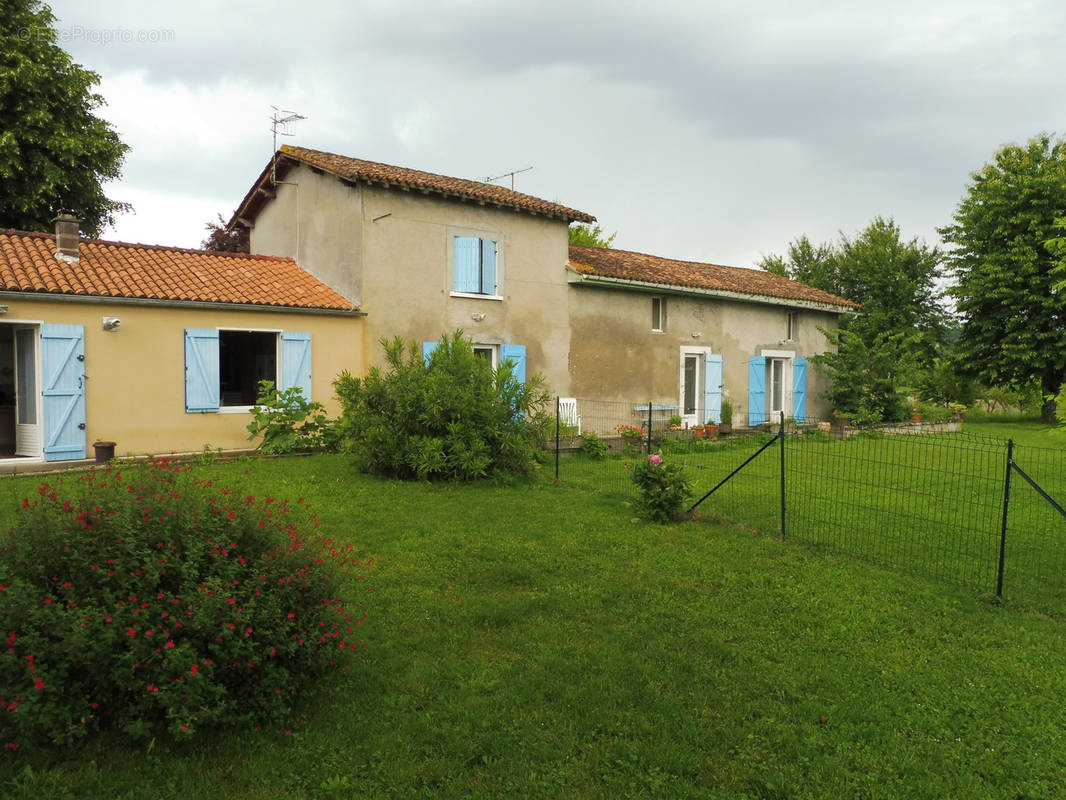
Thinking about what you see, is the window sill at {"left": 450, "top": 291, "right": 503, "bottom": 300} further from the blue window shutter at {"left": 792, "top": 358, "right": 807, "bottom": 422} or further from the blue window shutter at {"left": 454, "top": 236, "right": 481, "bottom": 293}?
the blue window shutter at {"left": 792, "top": 358, "right": 807, "bottom": 422}

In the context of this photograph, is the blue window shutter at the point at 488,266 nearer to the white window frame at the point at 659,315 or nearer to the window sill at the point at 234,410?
the white window frame at the point at 659,315

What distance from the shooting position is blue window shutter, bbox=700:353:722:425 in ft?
59.1

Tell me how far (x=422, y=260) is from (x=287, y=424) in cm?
428

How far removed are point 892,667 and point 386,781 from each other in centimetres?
295

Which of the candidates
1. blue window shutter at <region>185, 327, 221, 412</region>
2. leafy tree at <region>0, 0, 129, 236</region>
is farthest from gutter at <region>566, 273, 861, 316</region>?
leafy tree at <region>0, 0, 129, 236</region>

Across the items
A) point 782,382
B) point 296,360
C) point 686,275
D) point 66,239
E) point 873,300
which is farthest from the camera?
point 873,300

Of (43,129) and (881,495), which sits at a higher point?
(43,129)

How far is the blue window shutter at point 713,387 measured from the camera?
59.1 feet

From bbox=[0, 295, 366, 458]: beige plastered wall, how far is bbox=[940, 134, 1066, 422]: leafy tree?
855 inches

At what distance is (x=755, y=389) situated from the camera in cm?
1922

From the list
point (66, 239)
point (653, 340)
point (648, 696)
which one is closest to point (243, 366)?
point (66, 239)

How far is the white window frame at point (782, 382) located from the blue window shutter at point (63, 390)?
52.6 feet

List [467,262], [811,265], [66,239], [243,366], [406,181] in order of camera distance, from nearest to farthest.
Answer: [66,239] → [406,181] → [467,262] → [243,366] → [811,265]

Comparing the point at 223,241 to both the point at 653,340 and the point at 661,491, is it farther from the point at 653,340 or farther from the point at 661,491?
the point at 661,491
